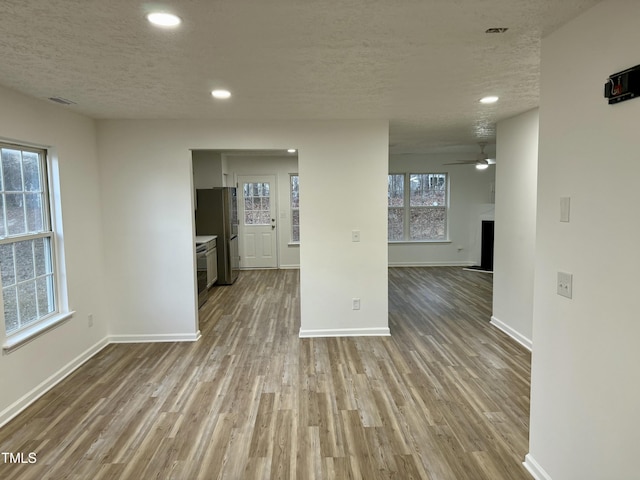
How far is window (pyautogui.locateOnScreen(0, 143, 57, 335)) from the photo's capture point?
288 centimetres

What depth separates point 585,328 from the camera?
173cm

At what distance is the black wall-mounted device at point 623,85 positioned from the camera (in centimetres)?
143

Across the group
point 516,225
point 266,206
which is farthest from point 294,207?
point 516,225

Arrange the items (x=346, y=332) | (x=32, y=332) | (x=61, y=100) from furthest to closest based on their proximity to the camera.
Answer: (x=346, y=332)
(x=61, y=100)
(x=32, y=332)

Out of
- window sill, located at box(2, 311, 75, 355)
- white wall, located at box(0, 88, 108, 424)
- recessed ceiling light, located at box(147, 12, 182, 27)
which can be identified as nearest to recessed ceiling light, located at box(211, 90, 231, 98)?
recessed ceiling light, located at box(147, 12, 182, 27)

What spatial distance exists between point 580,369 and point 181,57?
257cm

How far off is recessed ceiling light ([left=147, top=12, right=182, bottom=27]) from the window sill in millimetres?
2403

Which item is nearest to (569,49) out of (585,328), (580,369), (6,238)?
(585,328)

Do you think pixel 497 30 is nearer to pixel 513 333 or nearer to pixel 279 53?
pixel 279 53

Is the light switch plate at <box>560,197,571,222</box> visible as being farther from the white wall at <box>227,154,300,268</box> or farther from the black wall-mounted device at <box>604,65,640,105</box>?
the white wall at <box>227,154,300,268</box>

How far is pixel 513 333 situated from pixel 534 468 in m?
2.33

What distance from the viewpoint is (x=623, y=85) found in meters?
1.49

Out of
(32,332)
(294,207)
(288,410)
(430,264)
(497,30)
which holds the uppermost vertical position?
(497,30)

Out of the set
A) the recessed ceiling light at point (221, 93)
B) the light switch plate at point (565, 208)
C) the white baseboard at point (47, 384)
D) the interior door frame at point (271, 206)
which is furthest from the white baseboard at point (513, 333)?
the interior door frame at point (271, 206)
